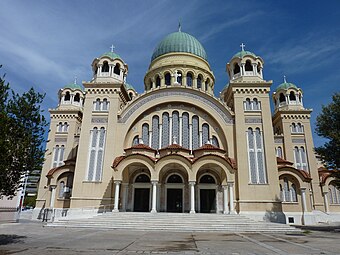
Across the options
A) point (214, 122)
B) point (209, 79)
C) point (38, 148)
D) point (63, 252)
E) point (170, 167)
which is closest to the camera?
point (63, 252)

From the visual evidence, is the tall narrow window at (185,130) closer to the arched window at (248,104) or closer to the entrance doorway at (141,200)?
the entrance doorway at (141,200)

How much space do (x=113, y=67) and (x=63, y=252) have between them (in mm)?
22668

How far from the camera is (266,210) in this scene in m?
22.0

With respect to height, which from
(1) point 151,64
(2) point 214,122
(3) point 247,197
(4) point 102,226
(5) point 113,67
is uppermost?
(1) point 151,64

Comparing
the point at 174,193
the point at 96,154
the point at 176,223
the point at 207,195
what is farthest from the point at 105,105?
the point at 176,223

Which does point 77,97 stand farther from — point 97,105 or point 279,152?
point 279,152

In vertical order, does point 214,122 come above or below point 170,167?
above

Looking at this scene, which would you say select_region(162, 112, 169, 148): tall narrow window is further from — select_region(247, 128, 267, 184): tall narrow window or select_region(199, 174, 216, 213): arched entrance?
select_region(247, 128, 267, 184): tall narrow window

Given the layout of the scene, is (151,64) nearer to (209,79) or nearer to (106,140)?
(209,79)

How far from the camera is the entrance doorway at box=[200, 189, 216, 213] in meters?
23.7

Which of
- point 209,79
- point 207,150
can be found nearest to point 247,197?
point 207,150

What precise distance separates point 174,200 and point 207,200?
10.1 ft

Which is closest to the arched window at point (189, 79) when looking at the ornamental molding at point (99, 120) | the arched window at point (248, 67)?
the arched window at point (248, 67)

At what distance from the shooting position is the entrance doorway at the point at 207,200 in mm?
23672
